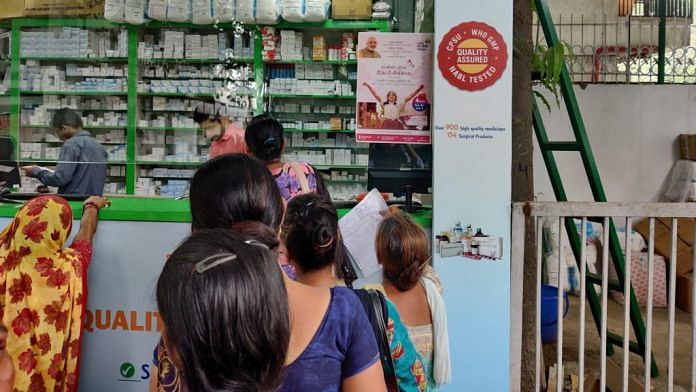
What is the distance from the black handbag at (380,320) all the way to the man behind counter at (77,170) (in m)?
2.87

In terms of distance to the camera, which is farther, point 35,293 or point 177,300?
point 35,293

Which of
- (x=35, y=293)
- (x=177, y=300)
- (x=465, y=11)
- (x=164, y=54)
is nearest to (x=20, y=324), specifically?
(x=35, y=293)

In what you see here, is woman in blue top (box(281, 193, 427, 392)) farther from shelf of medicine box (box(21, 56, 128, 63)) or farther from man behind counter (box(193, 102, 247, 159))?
shelf of medicine box (box(21, 56, 128, 63))

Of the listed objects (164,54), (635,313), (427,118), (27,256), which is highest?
(164,54)

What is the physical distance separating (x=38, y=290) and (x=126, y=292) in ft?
2.00

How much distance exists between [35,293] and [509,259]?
1.97 metres

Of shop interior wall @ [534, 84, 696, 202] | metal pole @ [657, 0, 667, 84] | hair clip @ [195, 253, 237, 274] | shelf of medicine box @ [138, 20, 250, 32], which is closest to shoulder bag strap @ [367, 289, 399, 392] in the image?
hair clip @ [195, 253, 237, 274]

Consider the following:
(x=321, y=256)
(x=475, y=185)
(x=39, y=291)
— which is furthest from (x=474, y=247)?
(x=39, y=291)

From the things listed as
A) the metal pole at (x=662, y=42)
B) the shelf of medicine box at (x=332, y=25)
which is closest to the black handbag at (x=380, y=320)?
the shelf of medicine box at (x=332, y=25)

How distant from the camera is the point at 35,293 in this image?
2.22 m

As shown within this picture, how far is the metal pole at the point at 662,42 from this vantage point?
6539mm

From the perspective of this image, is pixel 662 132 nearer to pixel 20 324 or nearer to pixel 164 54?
pixel 164 54

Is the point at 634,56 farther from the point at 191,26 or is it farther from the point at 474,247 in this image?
the point at 474,247

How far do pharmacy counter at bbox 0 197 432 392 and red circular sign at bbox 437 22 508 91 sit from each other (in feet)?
2.17
